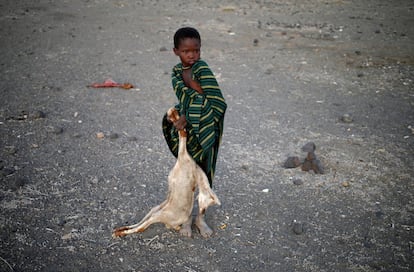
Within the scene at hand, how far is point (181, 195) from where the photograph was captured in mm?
3088

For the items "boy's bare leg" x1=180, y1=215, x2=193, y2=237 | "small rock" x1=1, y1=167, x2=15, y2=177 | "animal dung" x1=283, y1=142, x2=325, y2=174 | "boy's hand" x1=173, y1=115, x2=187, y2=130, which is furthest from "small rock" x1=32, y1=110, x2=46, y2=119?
"animal dung" x1=283, y1=142, x2=325, y2=174

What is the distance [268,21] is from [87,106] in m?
6.21

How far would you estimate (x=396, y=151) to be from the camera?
4.62 m

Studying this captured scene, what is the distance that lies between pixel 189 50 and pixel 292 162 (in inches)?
82.2

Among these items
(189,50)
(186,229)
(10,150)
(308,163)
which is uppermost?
(189,50)

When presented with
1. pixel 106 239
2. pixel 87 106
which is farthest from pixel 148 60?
pixel 106 239

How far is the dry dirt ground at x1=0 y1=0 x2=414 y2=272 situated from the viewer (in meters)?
3.14

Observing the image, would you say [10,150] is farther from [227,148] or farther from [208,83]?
[208,83]

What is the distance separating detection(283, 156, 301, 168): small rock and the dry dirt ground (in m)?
0.08

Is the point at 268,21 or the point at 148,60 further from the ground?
the point at 268,21

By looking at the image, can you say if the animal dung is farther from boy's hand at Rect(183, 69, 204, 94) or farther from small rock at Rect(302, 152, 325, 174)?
boy's hand at Rect(183, 69, 204, 94)

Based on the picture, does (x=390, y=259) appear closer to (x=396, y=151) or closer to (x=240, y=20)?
(x=396, y=151)

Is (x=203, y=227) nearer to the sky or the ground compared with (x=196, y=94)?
nearer to the ground

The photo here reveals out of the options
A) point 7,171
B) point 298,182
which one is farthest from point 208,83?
point 7,171
